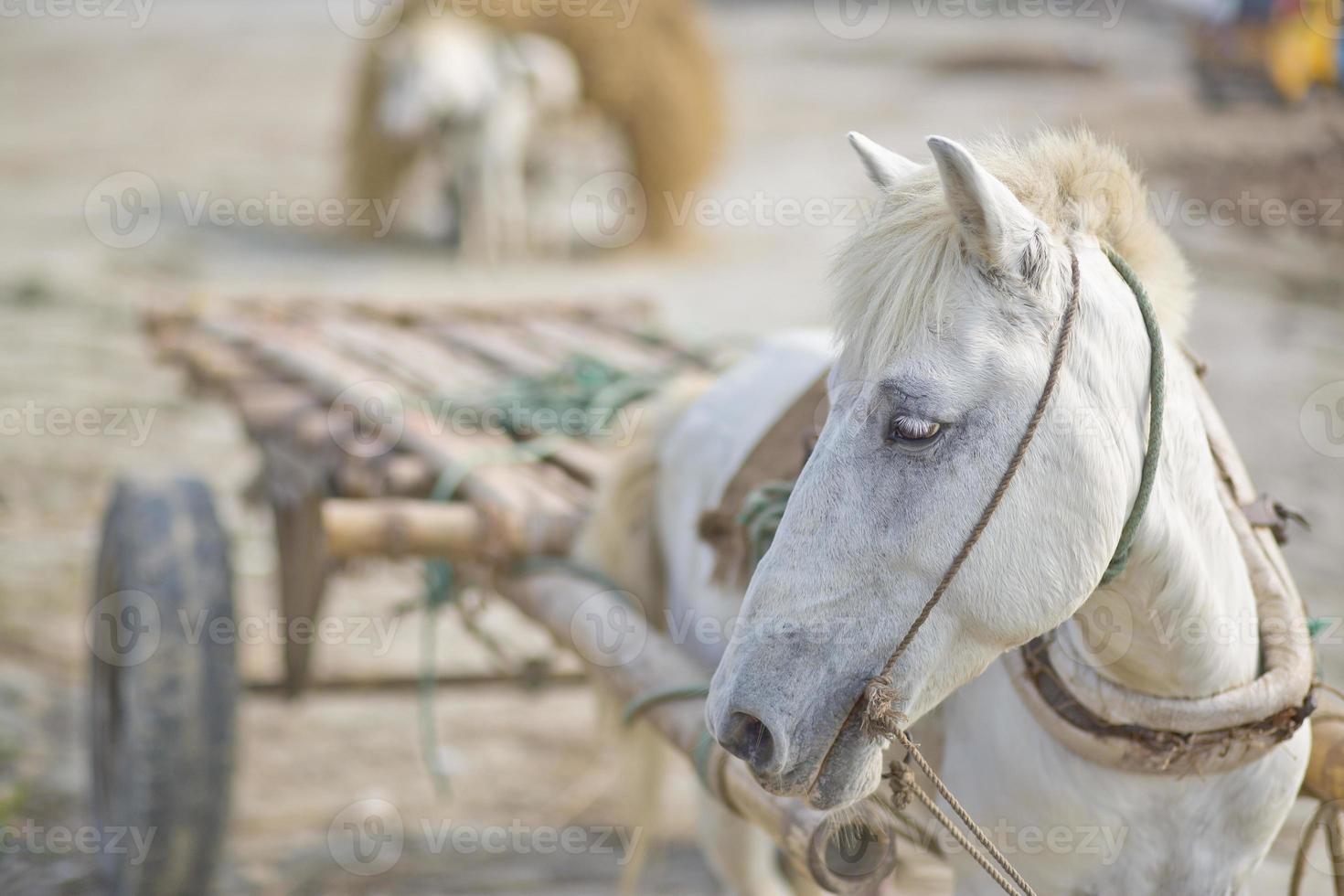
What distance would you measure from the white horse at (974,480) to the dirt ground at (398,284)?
0.27 meters

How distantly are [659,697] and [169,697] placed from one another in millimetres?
1218

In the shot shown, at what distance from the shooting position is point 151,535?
102 inches

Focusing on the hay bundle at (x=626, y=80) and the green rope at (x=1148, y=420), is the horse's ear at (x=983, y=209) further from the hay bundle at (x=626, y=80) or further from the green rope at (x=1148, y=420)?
the hay bundle at (x=626, y=80)

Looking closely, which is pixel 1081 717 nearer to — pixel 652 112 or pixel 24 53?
pixel 652 112

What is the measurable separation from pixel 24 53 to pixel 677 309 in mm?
11181

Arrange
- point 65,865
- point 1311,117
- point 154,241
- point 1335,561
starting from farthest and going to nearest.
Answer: point 154,241 → point 1311,117 → point 1335,561 → point 65,865

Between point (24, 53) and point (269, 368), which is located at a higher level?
point (24, 53)

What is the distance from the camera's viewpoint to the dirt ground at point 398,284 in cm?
344

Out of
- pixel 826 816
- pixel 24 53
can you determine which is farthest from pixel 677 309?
pixel 24 53

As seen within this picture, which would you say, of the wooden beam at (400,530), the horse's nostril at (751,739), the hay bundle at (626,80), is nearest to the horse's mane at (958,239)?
the horse's nostril at (751,739)

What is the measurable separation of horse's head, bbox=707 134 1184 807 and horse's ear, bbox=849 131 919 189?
0.10m

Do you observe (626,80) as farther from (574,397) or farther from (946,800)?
(946,800)

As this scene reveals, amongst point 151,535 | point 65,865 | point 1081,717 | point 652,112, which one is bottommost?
point 65,865

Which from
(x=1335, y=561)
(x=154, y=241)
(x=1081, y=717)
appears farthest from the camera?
(x=154, y=241)
